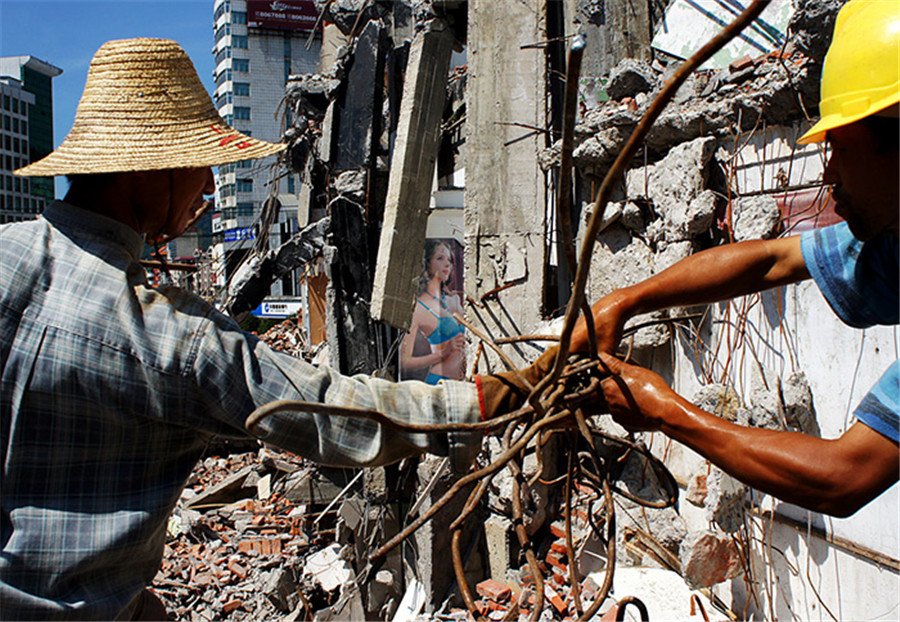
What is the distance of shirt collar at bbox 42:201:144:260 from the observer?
153 centimetres

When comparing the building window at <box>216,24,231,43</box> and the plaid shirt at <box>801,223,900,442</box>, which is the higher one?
the building window at <box>216,24,231,43</box>

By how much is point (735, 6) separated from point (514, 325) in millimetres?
3067

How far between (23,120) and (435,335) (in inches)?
1273

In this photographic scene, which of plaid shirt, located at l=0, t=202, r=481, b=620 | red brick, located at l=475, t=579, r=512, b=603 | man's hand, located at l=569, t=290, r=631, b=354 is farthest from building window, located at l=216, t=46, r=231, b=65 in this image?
man's hand, located at l=569, t=290, r=631, b=354

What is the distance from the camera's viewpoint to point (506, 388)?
66.2 inches

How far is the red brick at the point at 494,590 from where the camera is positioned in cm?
533

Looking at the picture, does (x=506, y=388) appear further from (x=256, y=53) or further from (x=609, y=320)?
(x=256, y=53)

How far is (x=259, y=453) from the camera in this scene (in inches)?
392

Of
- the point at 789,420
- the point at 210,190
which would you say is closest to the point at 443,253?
the point at 789,420

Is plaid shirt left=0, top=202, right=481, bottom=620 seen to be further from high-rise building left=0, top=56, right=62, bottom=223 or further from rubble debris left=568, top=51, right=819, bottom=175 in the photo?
high-rise building left=0, top=56, right=62, bottom=223

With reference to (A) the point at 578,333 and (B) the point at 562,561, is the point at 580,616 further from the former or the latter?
(B) the point at 562,561

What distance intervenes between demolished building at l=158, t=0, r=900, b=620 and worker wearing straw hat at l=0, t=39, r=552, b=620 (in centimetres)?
46

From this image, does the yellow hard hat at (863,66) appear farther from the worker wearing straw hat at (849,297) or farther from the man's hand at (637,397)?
the man's hand at (637,397)

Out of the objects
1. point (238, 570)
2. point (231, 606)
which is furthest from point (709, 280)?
point (238, 570)
